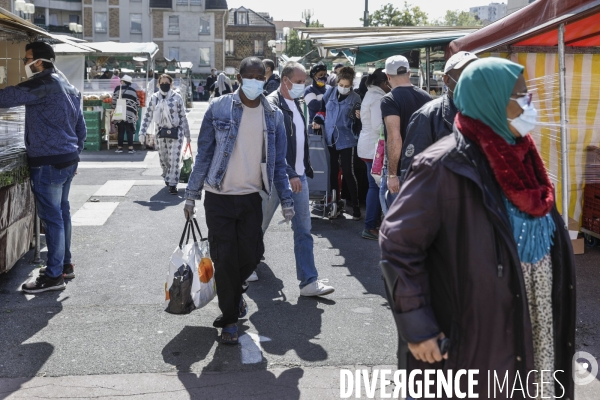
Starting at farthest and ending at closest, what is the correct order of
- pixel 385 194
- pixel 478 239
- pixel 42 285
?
pixel 385 194
pixel 42 285
pixel 478 239

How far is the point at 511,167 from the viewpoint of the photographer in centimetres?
253

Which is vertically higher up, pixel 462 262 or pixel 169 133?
pixel 169 133

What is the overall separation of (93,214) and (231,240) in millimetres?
5152

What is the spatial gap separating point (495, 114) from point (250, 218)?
8.86 feet

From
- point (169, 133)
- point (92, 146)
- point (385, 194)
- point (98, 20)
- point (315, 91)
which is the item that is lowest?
point (92, 146)

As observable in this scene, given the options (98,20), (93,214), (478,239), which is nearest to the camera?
(478,239)

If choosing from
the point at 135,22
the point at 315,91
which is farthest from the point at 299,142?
the point at 135,22

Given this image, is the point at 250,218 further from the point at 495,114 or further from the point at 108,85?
the point at 108,85

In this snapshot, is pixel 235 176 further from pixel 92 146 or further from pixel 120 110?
pixel 92 146

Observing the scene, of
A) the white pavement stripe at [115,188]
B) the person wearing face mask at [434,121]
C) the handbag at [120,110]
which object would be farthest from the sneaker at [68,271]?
the handbag at [120,110]

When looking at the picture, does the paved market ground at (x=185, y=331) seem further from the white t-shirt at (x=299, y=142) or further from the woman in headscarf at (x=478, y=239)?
the woman in headscarf at (x=478, y=239)

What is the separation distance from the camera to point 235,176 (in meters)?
4.90

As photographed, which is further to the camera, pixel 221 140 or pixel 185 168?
pixel 185 168

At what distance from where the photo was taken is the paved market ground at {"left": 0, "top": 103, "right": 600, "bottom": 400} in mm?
4398
